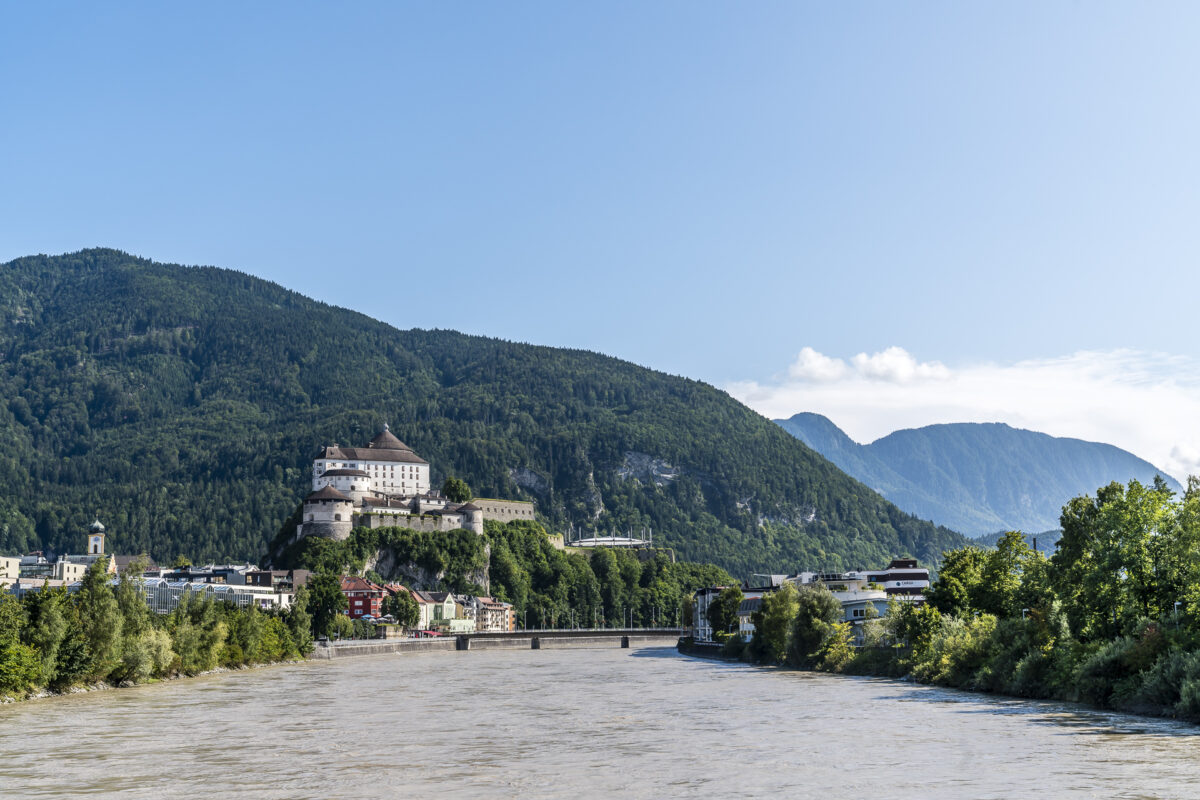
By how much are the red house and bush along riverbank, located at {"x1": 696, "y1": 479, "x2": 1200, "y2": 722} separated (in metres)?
101

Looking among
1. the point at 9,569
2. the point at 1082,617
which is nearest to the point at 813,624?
the point at 1082,617

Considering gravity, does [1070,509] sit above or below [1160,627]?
above

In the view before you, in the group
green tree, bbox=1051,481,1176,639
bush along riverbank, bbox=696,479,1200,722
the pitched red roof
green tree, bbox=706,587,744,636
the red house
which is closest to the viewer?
bush along riverbank, bbox=696,479,1200,722

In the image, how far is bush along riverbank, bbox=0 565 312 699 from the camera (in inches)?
2562

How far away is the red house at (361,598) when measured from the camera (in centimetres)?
17988

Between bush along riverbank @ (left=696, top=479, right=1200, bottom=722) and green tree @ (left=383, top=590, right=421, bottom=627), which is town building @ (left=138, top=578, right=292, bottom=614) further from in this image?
bush along riverbank @ (left=696, top=479, right=1200, bottom=722)

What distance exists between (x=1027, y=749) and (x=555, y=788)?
56.6 feet

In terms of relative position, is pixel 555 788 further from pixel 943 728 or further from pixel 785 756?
pixel 943 728

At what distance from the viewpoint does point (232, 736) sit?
2010 inches

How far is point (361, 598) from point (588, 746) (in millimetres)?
138415

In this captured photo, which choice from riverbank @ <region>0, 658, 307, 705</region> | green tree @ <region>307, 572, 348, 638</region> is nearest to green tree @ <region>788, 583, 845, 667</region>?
riverbank @ <region>0, 658, 307, 705</region>

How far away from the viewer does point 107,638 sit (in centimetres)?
7569

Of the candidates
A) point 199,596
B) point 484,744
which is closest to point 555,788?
point 484,744

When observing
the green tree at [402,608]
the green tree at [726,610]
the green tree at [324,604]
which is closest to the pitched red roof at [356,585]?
the green tree at [402,608]
